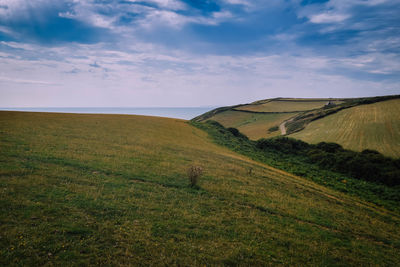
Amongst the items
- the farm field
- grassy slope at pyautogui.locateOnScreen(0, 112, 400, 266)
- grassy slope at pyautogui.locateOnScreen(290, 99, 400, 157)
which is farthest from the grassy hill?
grassy slope at pyautogui.locateOnScreen(0, 112, 400, 266)

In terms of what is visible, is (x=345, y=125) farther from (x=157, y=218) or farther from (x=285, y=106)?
(x=157, y=218)

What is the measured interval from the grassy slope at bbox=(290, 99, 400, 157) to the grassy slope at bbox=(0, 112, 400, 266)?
43298mm

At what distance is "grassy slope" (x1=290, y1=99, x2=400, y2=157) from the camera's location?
171 ft

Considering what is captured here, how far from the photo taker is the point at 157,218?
10234 millimetres

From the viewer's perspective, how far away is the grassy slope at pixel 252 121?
298 feet

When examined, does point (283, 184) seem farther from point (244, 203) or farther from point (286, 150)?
point (286, 150)

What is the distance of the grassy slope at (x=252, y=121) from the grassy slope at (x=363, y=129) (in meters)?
18.0

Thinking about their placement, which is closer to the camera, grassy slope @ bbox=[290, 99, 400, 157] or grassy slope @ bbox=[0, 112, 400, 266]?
grassy slope @ bbox=[0, 112, 400, 266]

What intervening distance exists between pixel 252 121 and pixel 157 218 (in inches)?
4113

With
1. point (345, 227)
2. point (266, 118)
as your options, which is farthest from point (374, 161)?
point (266, 118)

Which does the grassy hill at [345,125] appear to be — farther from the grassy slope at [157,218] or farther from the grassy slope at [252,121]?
the grassy slope at [157,218]

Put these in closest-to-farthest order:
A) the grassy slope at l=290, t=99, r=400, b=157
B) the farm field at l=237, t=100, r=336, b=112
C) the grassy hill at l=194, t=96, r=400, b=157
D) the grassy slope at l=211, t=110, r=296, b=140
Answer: the grassy slope at l=290, t=99, r=400, b=157
the grassy hill at l=194, t=96, r=400, b=157
the grassy slope at l=211, t=110, r=296, b=140
the farm field at l=237, t=100, r=336, b=112

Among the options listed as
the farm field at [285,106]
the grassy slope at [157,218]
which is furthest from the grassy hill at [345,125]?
the grassy slope at [157,218]

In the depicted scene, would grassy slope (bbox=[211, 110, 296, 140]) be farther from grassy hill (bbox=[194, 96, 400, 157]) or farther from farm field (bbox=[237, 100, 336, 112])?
farm field (bbox=[237, 100, 336, 112])
